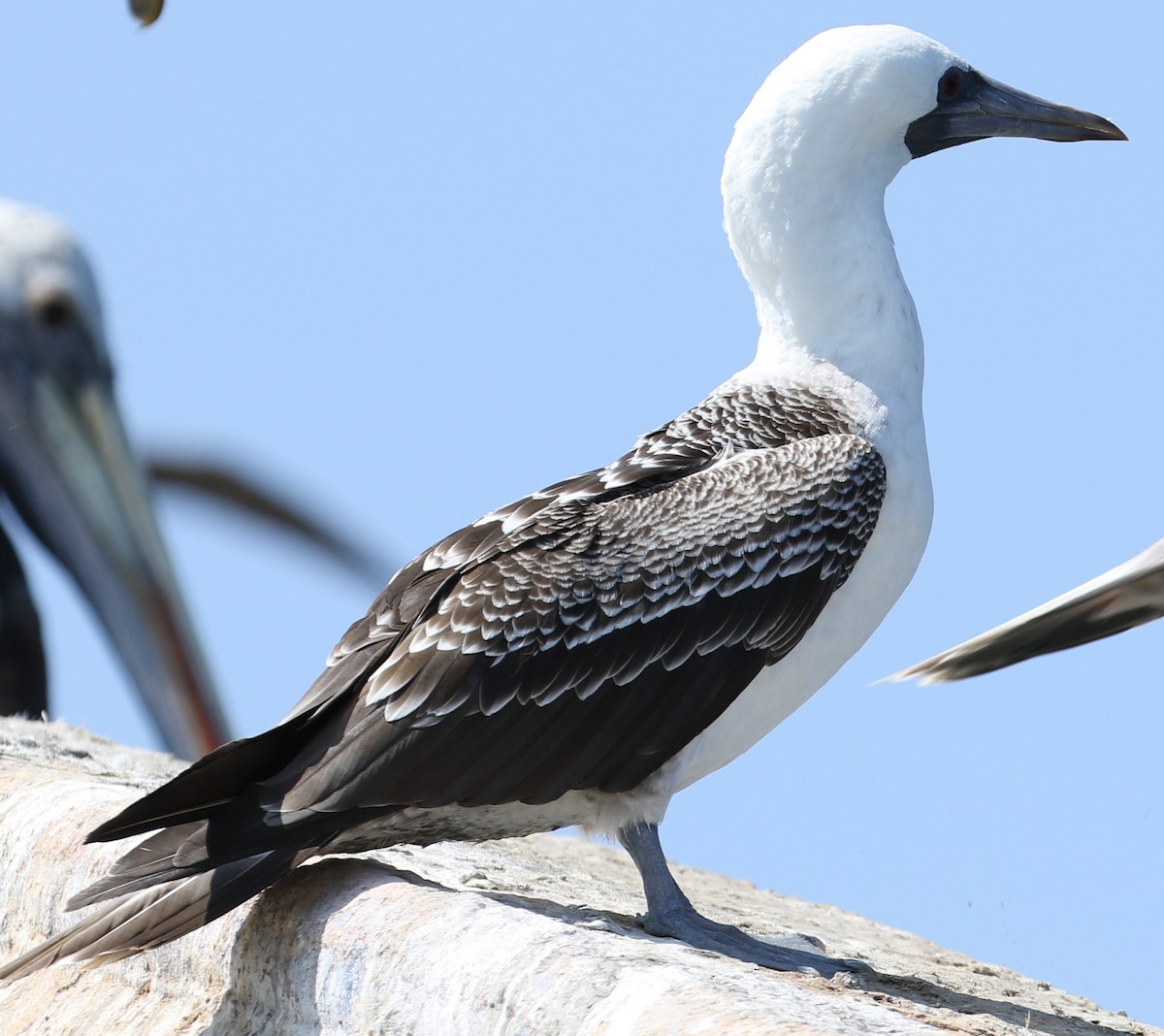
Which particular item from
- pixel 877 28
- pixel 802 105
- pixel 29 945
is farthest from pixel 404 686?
pixel 877 28

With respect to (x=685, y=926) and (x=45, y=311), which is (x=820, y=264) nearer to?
(x=685, y=926)

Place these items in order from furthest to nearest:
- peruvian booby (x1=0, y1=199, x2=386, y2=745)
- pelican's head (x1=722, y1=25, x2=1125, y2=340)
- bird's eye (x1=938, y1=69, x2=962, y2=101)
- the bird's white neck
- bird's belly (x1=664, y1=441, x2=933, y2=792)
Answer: peruvian booby (x1=0, y1=199, x2=386, y2=745) → bird's eye (x1=938, y1=69, x2=962, y2=101) → pelican's head (x1=722, y1=25, x2=1125, y2=340) → the bird's white neck → bird's belly (x1=664, y1=441, x2=933, y2=792)

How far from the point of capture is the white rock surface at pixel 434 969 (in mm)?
4582

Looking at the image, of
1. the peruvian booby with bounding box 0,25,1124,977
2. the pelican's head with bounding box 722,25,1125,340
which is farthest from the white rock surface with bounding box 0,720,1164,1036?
the pelican's head with bounding box 722,25,1125,340

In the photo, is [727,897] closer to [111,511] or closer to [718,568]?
[718,568]

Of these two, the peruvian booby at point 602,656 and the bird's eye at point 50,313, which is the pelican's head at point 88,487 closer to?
the bird's eye at point 50,313

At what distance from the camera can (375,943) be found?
516cm

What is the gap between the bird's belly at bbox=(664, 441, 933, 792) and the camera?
5.73 metres

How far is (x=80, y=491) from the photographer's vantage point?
476 inches

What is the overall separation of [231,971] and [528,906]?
1021 mm

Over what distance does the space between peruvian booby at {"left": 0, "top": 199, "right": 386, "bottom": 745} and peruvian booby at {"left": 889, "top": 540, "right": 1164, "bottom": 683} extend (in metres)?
6.91

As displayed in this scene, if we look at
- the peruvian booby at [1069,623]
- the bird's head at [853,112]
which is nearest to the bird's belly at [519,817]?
the peruvian booby at [1069,623]

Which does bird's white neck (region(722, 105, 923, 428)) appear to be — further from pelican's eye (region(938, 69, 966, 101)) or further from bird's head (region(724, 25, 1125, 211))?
pelican's eye (region(938, 69, 966, 101))

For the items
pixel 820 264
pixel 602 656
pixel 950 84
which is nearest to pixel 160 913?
pixel 602 656
